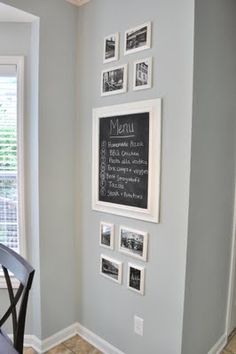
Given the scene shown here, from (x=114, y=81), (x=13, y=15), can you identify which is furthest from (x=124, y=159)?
(x=13, y=15)

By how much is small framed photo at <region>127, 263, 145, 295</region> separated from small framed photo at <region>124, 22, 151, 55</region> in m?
1.39

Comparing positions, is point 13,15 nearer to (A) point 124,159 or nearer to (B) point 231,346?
(A) point 124,159

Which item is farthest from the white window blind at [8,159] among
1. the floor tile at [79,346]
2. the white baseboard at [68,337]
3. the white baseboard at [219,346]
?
the white baseboard at [219,346]

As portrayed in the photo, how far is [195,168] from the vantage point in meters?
→ 1.49

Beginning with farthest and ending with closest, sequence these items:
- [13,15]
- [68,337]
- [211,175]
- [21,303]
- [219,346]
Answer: [68,337] → [219,346] → [13,15] → [211,175] → [21,303]

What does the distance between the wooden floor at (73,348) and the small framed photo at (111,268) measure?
0.60 metres

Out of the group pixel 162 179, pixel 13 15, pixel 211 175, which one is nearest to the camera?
pixel 162 179

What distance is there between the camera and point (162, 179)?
1.55 meters

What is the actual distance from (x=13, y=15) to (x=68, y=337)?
244 cm

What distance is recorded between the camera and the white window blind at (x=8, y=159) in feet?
6.42

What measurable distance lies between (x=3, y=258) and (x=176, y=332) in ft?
3.52

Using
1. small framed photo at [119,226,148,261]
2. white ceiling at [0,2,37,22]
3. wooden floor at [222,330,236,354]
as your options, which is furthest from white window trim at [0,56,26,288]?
wooden floor at [222,330,236,354]

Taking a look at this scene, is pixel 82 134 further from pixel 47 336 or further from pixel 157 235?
pixel 47 336

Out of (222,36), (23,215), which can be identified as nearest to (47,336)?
(23,215)
